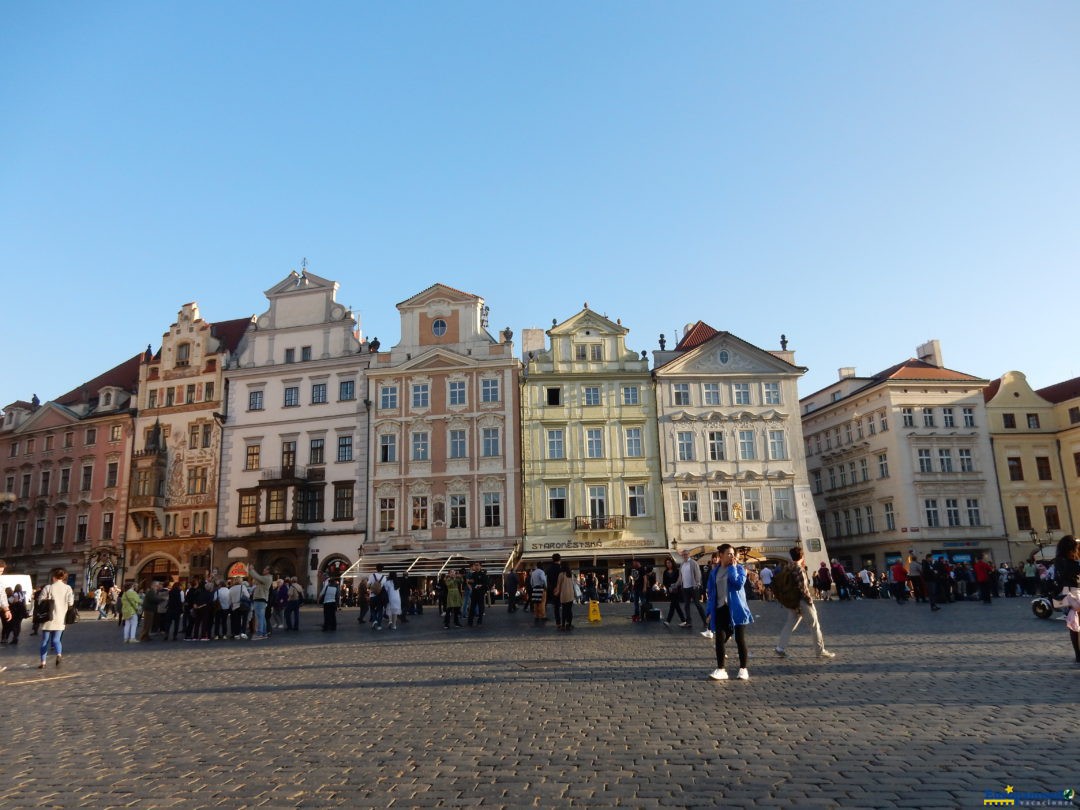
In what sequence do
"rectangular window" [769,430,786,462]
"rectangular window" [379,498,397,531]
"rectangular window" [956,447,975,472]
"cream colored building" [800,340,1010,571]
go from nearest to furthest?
"rectangular window" [379,498,397,531], "rectangular window" [769,430,786,462], "cream colored building" [800,340,1010,571], "rectangular window" [956,447,975,472]

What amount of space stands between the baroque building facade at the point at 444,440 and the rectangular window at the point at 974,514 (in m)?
25.9

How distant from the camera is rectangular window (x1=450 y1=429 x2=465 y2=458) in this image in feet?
149

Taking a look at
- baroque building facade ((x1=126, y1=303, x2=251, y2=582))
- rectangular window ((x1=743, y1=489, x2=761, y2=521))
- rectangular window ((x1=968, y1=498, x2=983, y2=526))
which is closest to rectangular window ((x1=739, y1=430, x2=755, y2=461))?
rectangular window ((x1=743, y1=489, x2=761, y2=521))

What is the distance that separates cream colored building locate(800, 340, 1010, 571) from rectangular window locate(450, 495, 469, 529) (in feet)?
80.2

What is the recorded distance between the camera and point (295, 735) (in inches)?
301

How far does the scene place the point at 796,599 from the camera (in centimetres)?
1228

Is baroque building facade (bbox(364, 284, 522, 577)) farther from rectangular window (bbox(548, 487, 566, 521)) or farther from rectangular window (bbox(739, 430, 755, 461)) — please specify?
rectangular window (bbox(739, 430, 755, 461))

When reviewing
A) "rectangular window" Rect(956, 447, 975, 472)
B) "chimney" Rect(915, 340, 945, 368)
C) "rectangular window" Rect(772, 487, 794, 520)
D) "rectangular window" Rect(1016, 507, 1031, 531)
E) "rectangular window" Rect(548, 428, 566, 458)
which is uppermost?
"chimney" Rect(915, 340, 945, 368)

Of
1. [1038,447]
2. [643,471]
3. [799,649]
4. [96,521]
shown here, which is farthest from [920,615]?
[96,521]

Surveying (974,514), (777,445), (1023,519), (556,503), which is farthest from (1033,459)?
(556,503)

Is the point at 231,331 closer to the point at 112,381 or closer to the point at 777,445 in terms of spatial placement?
the point at 112,381

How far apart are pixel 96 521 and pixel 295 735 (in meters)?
49.2

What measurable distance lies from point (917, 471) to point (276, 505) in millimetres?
36460

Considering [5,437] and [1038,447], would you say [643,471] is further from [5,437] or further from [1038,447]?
[5,437]
